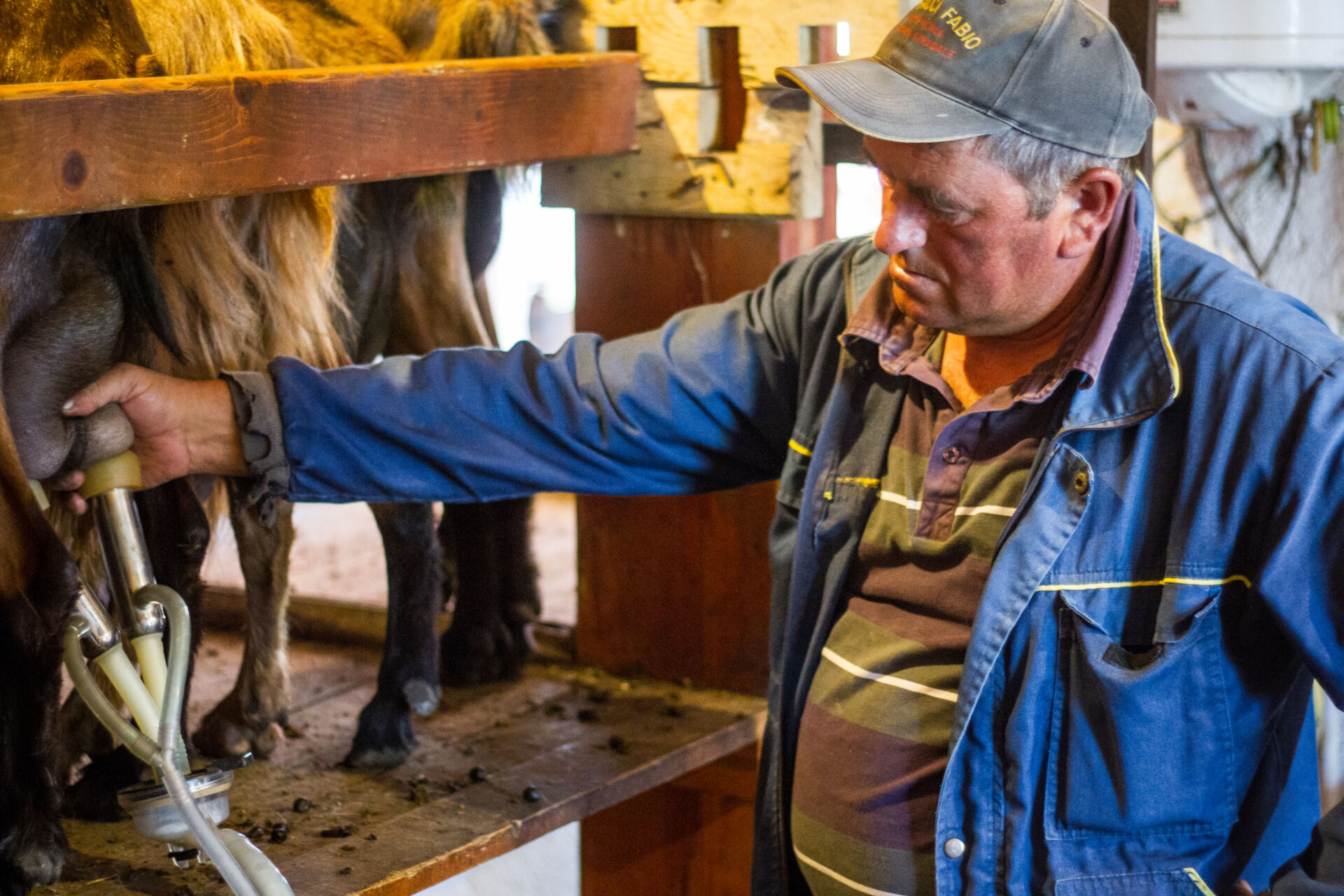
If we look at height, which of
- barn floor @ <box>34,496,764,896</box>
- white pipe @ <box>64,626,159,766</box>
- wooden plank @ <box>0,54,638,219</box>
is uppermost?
wooden plank @ <box>0,54,638,219</box>

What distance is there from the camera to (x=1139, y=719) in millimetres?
1369

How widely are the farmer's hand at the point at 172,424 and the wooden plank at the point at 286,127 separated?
24 cm

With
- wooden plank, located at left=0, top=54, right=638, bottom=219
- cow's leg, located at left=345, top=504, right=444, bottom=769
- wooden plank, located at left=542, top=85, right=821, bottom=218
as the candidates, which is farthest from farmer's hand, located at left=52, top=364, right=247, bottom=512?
wooden plank, located at left=542, top=85, right=821, bottom=218

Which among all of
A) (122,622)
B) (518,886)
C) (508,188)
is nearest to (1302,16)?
(508,188)

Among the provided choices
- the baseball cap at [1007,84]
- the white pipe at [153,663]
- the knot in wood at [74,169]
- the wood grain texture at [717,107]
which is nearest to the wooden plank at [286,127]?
the knot in wood at [74,169]

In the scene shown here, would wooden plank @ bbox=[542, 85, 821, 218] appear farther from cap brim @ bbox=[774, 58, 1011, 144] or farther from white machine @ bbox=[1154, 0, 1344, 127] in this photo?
white machine @ bbox=[1154, 0, 1344, 127]

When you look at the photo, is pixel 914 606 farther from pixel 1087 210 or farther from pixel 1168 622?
pixel 1087 210

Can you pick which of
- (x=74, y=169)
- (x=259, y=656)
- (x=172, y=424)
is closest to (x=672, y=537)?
(x=259, y=656)

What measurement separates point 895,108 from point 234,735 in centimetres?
135

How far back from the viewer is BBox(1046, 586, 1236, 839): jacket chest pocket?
1369mm

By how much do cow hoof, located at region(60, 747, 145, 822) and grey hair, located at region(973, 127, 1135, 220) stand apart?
1320mm

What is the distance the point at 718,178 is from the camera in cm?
217

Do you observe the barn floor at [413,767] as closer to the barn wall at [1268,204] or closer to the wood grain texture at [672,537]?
the wood grain texture at [672,537]

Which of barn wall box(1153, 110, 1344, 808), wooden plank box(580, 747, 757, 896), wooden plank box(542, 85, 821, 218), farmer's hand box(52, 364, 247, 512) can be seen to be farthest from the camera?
barn wall box(1153, 110, 1344, 808)
